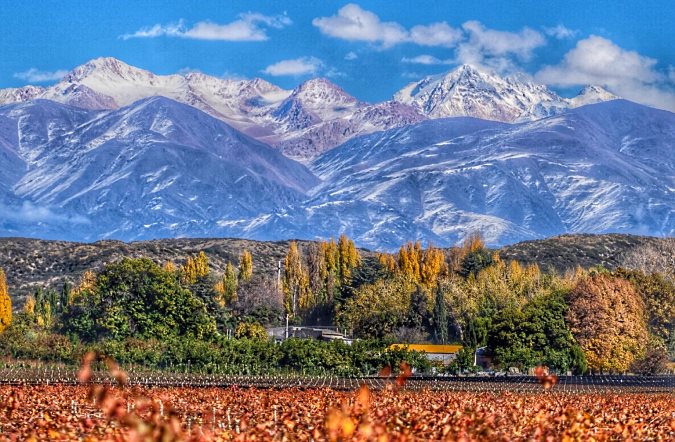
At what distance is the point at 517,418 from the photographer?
31.9m

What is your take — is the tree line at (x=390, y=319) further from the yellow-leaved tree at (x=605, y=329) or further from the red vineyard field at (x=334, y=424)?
the red vineyard field at (x=334, y=424)

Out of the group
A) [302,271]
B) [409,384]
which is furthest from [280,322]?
[409,384]

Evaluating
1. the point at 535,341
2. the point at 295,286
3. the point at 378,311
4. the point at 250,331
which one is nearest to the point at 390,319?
the point at 378,311

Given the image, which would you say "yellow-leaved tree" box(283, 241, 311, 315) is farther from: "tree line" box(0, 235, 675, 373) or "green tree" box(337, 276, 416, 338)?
"green tree" box(337, 276, 416, 338)

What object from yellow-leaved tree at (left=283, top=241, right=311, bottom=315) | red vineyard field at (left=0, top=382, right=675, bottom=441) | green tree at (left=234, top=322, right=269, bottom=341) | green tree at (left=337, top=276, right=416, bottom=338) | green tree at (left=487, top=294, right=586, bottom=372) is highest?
yellow-leaved tree at (left=283, top=241, right=311, bottom=315)

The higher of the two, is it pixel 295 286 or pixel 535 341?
A: pixel 295 286

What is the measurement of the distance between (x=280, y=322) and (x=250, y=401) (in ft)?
301

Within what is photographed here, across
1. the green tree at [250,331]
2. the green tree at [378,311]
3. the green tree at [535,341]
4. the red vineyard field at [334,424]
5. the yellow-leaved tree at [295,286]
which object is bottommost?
the red vineyard field at [334,424]

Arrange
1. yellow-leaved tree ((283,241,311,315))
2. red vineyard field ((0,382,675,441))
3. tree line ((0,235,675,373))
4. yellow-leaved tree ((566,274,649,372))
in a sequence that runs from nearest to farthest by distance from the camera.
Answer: red vineyard field ((0,382,675,441)) < tree line ((0,235,675,373)) < yellow-leaved tree ((566,274,649,372)) < yellow-leaved tree ((283,241,311,315))

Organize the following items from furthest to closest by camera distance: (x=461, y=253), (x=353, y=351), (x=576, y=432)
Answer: (x=461, y=253), (x=353, y=351), (x=576, y=432)

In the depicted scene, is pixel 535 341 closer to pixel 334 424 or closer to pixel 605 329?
pixel 605 329

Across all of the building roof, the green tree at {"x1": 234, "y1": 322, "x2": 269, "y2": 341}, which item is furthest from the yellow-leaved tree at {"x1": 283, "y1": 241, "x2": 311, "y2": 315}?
the building roof

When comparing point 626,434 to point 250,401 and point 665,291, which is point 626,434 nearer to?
point 250,401

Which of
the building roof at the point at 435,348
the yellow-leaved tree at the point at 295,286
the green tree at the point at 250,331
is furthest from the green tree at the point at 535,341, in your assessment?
the yellow-leaved tree at the point at 295,286
